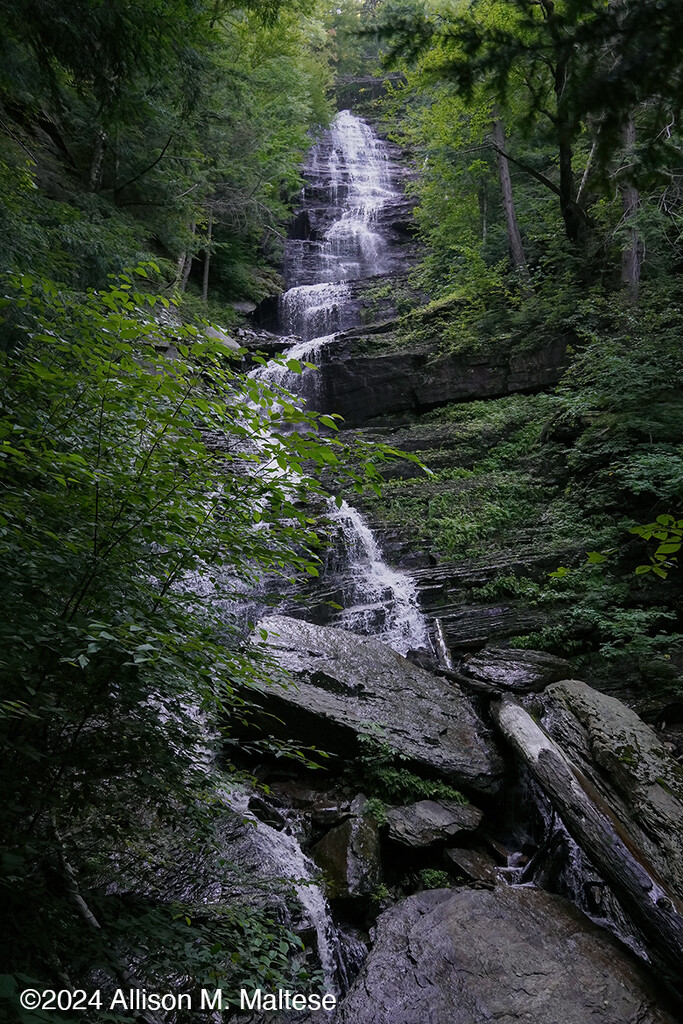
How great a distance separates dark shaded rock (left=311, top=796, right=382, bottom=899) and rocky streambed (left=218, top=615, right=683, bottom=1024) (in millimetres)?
11

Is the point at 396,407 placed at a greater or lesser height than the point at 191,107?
lesser

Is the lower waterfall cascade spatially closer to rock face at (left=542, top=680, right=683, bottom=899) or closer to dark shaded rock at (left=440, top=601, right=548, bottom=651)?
dark shaded rock at (left=440, top=601, right=548, bottom=651)

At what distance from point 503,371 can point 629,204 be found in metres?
4.27

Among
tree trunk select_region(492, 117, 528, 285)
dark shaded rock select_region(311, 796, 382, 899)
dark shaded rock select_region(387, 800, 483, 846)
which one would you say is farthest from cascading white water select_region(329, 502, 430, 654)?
tree trunk select_region(492, 117, 528, 285)

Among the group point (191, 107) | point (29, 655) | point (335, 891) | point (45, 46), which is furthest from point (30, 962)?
point (191, 107)

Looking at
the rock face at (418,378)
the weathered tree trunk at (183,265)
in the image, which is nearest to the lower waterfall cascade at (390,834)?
the rock face at (418,378)

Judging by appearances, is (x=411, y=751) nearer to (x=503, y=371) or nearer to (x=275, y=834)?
(x=275, y=834)

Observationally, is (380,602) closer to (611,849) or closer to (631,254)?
(611,849)

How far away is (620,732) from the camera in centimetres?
482

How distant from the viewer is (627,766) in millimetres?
4395

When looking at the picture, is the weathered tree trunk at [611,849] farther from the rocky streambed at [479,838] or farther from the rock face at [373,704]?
the rock face at [373,704]

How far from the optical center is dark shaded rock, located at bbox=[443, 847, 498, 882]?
4.28 metres

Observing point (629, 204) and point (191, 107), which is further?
point (629, 204)

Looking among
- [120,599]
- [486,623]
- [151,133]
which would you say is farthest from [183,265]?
[120,599]
